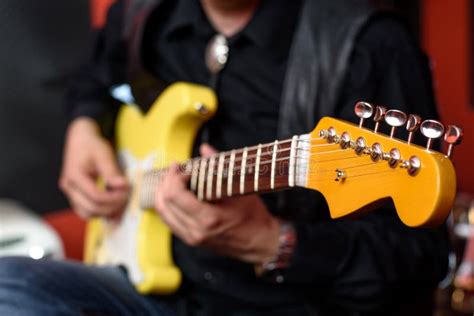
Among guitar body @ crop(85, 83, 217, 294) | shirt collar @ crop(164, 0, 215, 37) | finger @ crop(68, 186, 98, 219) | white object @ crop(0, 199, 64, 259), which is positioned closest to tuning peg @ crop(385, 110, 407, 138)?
guitar body @ crop(85, 83, 217, 294)

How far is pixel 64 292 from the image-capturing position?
89 centimetres

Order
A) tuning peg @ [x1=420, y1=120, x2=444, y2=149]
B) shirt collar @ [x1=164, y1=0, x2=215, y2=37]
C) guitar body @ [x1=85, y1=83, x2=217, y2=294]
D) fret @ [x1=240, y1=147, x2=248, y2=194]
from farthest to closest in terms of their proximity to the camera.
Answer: shirt collar @ [x1=164, y1=0, x2=215, y2=37] < guitar body @ [x1=85, y1=83, x2=217, y2=294] < fret @ [x1=240, y1=147, x2=248, y2=194] < tuning peg @ [x1=420, y1=120, x2=444, y2=149]

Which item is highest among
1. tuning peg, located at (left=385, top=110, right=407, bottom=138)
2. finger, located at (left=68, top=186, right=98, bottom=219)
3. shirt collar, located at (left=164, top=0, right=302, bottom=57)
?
shirt collar, located at (left=164, top=0, right=302, bottom=57)

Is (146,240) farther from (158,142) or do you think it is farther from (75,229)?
(75,229)

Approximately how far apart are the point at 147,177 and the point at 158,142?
0.06 m

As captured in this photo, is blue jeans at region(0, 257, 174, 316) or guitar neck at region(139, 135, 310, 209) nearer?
guitar neck at region(139, 135, 310, 209)

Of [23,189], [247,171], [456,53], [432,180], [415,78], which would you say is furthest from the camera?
[23,189]

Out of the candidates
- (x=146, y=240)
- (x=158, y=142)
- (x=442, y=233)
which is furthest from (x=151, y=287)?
(x=442, y=233)

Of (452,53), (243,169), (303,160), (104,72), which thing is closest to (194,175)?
(243,169)

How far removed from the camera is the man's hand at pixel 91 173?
1128 millimetres

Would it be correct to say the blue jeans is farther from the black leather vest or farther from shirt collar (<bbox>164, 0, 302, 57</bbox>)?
shirt collar (<bbox>164, 0, 302, 57</bbox>)

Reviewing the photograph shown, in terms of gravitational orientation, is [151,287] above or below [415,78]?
below

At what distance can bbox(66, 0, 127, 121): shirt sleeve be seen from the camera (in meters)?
1.29

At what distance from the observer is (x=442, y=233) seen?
939 millimetres
